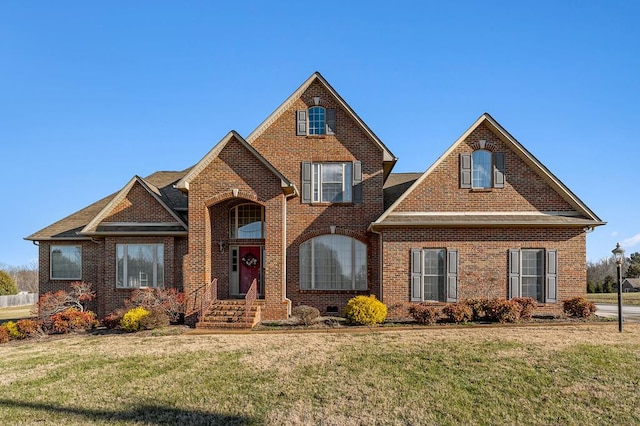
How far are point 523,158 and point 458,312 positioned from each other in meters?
6.68

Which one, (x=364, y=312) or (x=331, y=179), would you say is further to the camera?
(x=331, y=179)

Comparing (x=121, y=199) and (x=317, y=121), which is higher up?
(x=317, y=121)

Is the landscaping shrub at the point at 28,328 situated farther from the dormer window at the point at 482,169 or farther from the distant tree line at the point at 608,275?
the distant tree line at the point at 608,275

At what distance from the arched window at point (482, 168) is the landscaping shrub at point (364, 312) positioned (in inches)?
249

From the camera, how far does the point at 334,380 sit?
8469 millimetres

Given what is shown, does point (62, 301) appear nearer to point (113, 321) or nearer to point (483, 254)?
point (113, 321)

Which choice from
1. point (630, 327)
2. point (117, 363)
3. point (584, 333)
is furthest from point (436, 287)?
point (117, 363)

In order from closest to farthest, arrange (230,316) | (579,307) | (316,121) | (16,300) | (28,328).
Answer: (28,328) → (230,316) → (579,307) → (316,121) → (16,300)

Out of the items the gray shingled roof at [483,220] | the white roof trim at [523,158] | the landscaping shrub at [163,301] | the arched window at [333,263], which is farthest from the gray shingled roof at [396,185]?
the landscaping shrub at [163,301]

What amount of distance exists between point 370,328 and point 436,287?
363 cm

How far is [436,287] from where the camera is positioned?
15.9 m

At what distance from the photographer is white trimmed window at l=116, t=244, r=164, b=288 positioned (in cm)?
1645

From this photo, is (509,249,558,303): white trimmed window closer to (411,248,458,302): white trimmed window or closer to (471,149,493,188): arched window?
(411,248,458,302): white trimmed window

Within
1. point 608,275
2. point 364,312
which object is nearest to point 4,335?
point 364,312
